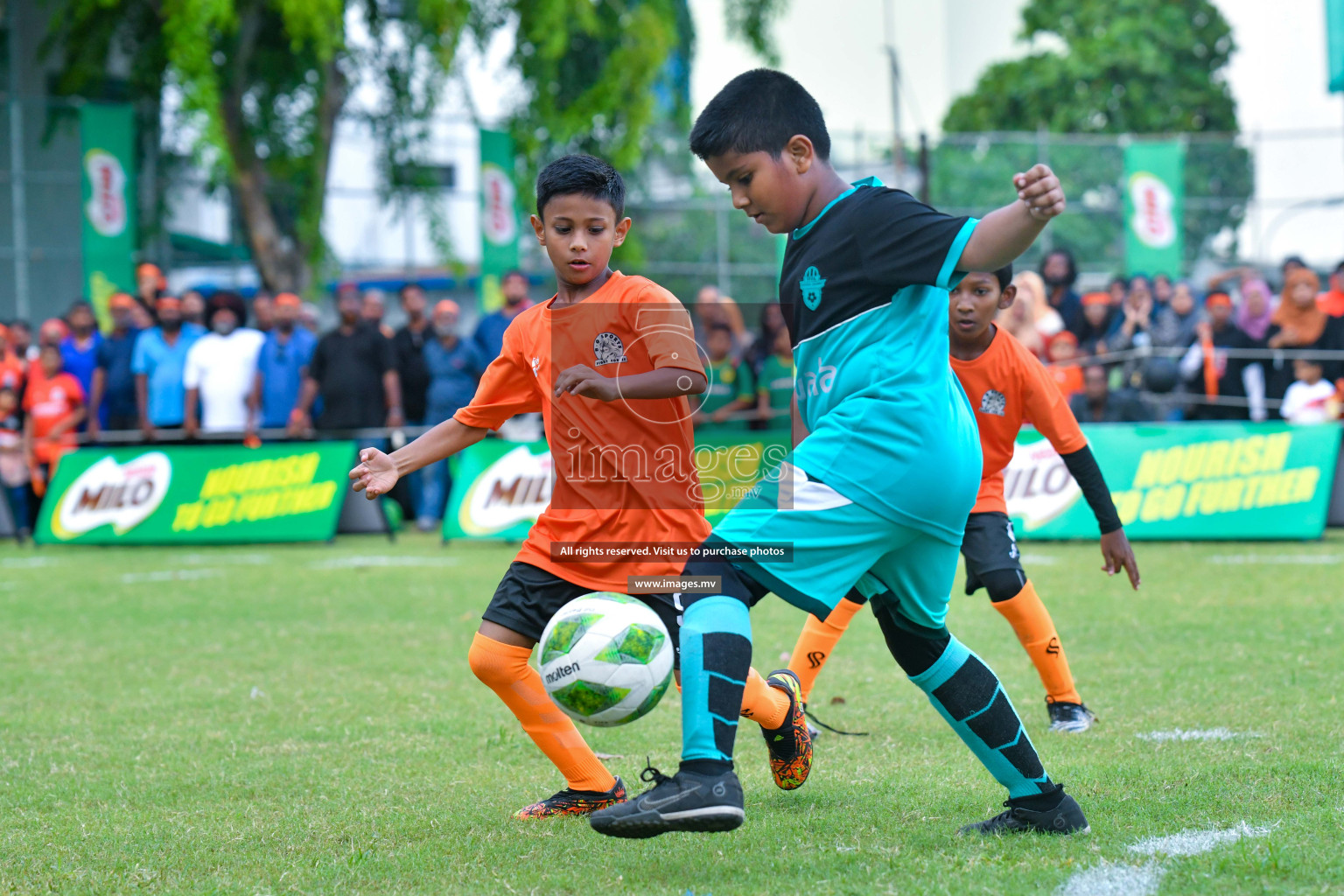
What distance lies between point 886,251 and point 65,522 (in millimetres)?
12050

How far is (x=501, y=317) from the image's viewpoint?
13648 mm

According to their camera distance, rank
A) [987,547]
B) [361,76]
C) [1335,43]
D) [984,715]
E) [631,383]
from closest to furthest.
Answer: [984,715]
[631,383]
[987,547]
[1335,43]
[361,76]

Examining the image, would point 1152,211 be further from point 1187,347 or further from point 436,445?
point 436,445

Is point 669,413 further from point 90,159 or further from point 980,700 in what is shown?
point 90,159

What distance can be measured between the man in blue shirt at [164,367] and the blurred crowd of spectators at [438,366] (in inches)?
0.7

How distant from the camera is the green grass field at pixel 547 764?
3.40 metres

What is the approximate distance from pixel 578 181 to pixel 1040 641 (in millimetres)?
2690

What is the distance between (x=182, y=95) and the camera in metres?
17.2

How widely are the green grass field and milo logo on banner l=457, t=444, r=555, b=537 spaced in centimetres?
330

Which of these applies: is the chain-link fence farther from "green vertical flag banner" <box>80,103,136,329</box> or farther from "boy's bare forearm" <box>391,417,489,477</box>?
"boy's bare forearm" <box>391,417,489,477</box>

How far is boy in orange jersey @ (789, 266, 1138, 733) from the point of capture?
17.3 feet

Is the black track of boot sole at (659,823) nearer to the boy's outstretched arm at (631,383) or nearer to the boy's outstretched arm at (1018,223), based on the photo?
the boy's outstretched arm at (631,383)

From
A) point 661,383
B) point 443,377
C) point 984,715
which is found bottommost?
point 984,715

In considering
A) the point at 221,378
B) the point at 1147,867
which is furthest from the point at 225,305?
the point at 1147,867
